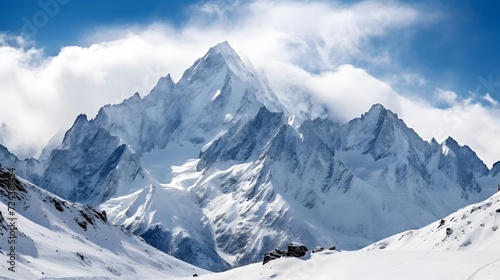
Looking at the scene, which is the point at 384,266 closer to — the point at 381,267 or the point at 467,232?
the point at 381,267

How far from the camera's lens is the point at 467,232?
138m

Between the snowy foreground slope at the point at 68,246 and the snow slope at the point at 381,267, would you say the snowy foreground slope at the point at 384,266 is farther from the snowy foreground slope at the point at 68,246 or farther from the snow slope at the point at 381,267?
the snowy foreground slope at the point at 68,246

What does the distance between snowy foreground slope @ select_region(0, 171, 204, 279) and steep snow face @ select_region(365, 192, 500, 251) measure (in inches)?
2046

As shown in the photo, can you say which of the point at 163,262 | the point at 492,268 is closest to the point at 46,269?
the point at 492,268

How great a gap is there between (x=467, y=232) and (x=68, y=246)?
78.3 meters

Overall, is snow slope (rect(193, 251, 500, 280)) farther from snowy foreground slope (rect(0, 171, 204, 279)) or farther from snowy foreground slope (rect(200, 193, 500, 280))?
snowy foreground slope (rect(0, 171, 204, 279))

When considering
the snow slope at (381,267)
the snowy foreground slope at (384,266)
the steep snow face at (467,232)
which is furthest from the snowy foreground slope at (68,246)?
the steep snow face at (467,232)

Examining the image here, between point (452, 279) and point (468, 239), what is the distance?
78985 mm

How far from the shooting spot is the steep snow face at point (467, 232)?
130875mm

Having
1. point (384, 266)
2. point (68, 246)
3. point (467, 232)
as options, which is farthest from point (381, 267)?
point (467, 232)

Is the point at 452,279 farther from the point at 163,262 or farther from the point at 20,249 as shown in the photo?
the point at 163,262

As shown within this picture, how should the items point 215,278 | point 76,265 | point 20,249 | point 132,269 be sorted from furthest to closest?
point 132,269 < point 76,265 < point 20,249 < point 215,278

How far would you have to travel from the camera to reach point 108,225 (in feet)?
470

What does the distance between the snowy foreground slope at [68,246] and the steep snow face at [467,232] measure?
51969 millimetres
